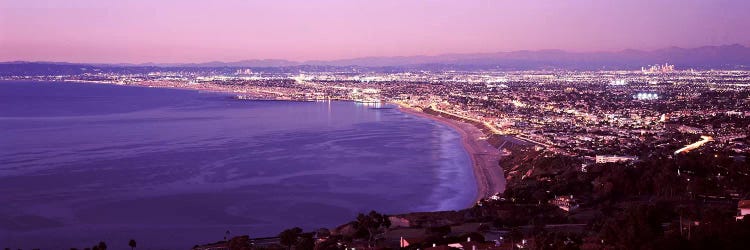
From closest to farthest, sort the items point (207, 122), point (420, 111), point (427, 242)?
point (427, 242) → point (207, 122) → point (420, 111)

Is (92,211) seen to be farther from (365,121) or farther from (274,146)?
(365,121)

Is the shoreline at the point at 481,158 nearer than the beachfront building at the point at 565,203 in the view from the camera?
No

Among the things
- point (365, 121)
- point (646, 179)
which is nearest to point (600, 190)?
point (646, 179)

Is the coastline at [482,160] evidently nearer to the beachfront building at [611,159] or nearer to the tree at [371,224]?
the beachfront building at [611,159]

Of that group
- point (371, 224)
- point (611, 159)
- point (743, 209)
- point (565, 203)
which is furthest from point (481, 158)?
point (743, 209)

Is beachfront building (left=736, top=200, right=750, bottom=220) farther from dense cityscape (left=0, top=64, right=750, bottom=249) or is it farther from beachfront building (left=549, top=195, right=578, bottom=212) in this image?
beachfront building (left=549, top=195, right=578, bottom=212)

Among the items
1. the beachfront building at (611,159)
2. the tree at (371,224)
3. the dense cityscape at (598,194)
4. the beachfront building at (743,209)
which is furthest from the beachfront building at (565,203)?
the beachfront building at (611,159)
